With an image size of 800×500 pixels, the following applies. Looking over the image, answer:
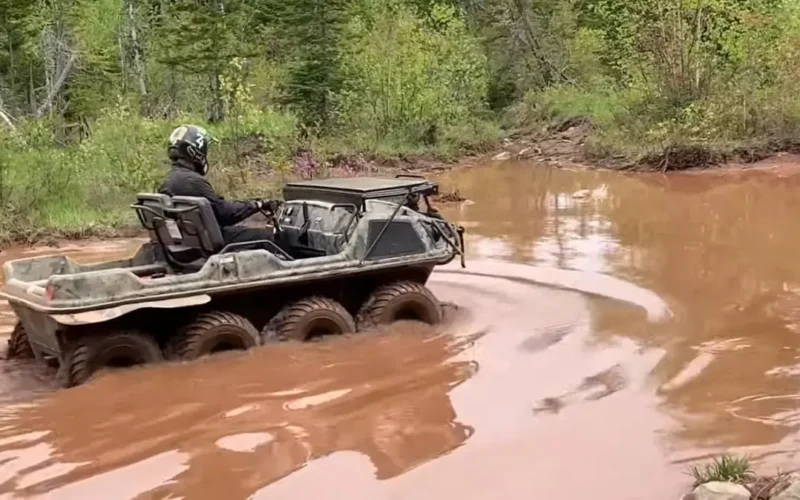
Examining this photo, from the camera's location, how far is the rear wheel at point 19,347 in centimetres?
785

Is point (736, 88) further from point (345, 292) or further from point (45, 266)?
point (45, 266)

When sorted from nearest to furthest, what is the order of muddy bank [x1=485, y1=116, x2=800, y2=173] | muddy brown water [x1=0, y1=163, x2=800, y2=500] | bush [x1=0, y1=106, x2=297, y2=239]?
muddy brown water [x1=0, y1=163, x2=800, y2=500] < bush [x1=0, y1=106, x2=297, y2=239] < muddy bank [x1=485, y1=116, x2=800, y2=173]

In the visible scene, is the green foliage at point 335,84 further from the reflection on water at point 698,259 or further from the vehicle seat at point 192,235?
the vehicle seat at point 192,235

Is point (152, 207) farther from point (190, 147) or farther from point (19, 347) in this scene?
point (19, 347)

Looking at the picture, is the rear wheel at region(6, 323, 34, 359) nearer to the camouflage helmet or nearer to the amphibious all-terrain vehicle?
the amphibious all-terrain vehicle

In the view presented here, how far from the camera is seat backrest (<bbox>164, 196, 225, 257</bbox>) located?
7641 millimetres

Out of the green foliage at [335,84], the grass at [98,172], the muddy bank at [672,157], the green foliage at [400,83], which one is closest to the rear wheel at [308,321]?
the grass at [98,172]

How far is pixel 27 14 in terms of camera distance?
2684cm

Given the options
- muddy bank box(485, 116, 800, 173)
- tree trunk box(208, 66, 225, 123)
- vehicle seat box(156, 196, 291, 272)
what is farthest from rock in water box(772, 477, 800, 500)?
tree trunk box(208, 66, 225, 123)

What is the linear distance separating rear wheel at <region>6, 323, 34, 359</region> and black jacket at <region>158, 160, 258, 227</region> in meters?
1.52

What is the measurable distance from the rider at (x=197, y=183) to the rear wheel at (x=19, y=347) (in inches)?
59.7

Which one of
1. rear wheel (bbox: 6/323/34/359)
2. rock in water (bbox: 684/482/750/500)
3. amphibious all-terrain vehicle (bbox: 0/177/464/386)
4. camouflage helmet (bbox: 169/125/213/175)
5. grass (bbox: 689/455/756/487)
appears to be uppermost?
camouflage helmet (bbox: 169/125/213/175)

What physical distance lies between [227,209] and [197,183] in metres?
0.31

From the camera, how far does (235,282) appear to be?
24.4ft
